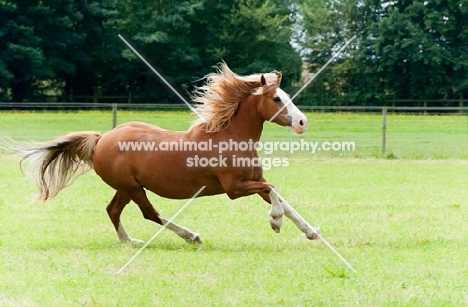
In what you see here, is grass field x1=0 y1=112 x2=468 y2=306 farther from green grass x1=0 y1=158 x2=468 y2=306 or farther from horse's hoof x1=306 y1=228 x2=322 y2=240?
horse's hoof x1=306 y1=228 x2=322 y2=240

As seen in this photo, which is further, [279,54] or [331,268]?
[279,54]

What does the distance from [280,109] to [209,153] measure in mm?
792

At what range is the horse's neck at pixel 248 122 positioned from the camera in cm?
716

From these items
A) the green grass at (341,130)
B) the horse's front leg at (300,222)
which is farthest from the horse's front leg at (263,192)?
the green grass at (341,130)

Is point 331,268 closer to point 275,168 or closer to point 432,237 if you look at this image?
point 432,237

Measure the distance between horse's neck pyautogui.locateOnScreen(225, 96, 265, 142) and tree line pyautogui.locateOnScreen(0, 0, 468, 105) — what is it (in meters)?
29.8

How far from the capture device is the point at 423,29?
38.0 meters

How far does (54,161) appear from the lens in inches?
311

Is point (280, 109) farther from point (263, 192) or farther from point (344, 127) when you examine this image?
point (344, 127)

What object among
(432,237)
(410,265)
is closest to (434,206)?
(432,237)

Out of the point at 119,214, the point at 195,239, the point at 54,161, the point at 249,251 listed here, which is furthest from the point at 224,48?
the point at 249,251

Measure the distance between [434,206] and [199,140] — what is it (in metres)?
4.06

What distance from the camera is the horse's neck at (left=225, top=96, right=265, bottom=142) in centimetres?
716

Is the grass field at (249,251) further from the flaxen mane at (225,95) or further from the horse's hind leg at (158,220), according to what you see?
the flaxen mane at (225,95)
